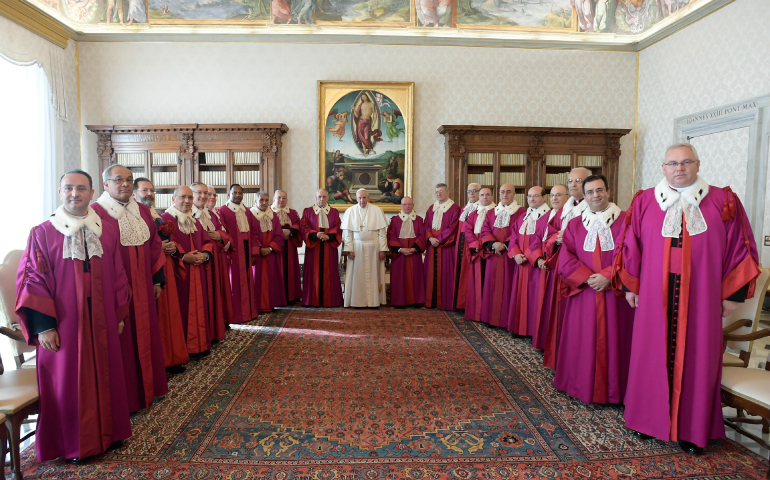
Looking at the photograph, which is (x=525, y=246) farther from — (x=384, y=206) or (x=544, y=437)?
(x=384, y=206)

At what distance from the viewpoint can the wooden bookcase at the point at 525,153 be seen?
30.3 feet

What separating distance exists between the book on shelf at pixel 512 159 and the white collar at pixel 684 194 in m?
6.35

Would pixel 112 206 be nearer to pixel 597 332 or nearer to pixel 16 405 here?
pixel 16 405

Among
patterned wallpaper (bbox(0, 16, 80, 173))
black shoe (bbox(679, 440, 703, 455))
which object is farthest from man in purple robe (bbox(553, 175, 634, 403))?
patterned wallpaper (bbox(0, 16, 80, 173))

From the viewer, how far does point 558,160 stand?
9359 millimetres

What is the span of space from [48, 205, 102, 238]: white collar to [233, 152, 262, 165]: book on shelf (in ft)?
21.3

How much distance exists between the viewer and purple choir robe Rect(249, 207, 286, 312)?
23.9 ft

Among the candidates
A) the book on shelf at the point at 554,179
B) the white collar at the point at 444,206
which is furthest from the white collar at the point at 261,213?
the book on shelf at the point at 554,179

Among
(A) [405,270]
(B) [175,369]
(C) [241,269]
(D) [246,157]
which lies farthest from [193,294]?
(D) [246,157]

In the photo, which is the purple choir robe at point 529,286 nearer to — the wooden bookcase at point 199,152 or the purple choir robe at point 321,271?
the purple choir robe at point 321,271

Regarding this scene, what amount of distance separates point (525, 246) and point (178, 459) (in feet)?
14.6

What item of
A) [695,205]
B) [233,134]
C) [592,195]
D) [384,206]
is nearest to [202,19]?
[233,134]

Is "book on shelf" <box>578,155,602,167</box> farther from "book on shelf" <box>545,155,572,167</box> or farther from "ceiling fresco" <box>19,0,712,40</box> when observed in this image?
"ceiling fresco" <box>19,0,712,40</box>

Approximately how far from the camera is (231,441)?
10.6 ft
